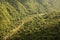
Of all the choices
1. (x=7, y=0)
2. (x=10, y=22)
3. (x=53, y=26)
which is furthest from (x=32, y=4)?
(x=53, y=26)

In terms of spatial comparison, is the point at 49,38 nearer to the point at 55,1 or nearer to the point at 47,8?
the point at 47,8

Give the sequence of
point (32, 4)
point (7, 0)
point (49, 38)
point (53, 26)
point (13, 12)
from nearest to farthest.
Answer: point (49, 38), point (53, 26), point (13, 12), point (7, 0), point (32, 4)

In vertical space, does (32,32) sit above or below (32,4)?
below

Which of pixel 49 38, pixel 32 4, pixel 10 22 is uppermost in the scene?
pixel 32 4

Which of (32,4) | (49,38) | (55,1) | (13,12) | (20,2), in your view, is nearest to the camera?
(49,38)

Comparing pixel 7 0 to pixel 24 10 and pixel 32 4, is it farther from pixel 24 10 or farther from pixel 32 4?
pixel 32 4

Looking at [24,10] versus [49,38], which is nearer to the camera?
[49,38]

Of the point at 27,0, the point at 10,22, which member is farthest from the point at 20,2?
the point at 10,22
